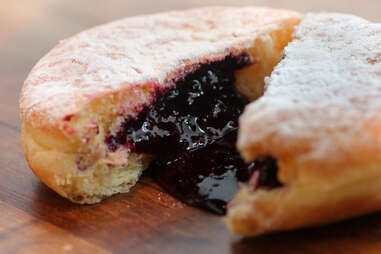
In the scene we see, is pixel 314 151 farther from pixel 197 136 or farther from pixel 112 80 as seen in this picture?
pixel 112 80

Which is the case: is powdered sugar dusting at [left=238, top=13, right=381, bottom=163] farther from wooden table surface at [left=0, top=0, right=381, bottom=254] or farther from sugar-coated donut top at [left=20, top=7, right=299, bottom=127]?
sugar-coated donut top at [left=20, top=7, right=299, bottom=127]

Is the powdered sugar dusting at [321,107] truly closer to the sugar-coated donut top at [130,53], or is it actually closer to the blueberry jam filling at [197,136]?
the blueberry jam filling at [197,136]

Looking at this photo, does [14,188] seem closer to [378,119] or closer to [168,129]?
[168,129]

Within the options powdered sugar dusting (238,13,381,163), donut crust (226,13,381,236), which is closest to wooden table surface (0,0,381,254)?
donut crust (226,13,381,236)

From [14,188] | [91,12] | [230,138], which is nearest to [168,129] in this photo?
[230,138]

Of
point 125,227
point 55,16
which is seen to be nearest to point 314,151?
point 125,227

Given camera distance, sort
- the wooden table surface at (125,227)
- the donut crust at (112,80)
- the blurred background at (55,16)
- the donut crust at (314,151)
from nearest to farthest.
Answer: the donut crust at (314,151)
the wooden table surface at (125,227)
the donut crust at (112,80)
the blurred background at (55,16)

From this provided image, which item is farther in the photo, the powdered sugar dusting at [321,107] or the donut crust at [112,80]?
the donut crust at [112,80]

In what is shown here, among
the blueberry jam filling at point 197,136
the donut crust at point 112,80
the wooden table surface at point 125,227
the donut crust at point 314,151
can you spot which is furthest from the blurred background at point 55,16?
the donut crust at point 314,151
